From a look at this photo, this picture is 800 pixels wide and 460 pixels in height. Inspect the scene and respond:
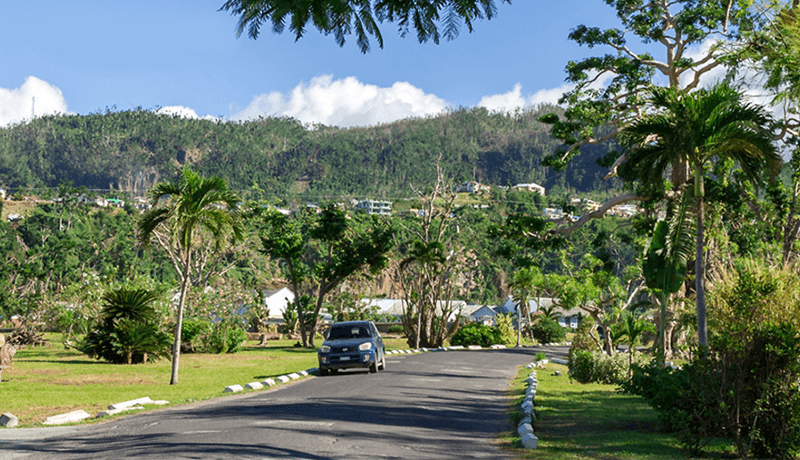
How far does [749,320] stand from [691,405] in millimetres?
1402

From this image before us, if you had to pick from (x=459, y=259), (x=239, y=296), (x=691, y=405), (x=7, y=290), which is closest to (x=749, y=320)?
(x=691, y=405)

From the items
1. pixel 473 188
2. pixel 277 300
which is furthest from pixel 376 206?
pixel 277 300

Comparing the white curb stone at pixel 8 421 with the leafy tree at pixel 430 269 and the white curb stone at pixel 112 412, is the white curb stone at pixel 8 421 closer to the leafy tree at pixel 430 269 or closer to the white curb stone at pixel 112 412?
the white curb stone at pixel 112 412

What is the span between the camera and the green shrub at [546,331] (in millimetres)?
61969

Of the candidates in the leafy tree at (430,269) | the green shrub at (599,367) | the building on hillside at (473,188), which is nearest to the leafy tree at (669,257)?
the green shrub at (599,367)

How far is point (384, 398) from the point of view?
15633mm

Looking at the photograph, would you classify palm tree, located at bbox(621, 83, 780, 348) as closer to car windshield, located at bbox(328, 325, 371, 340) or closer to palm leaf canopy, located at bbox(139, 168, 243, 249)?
palm leaf canopy, located at bbox(139, 168, 243, 249)

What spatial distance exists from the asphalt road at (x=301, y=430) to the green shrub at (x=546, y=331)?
45.2 m

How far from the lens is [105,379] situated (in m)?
→ 20.4

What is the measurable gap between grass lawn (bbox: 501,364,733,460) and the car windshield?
582 centimetres

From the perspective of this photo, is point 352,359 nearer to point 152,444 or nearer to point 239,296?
point 152,444

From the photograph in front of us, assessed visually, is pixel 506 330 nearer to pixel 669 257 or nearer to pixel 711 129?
pixel 669 257

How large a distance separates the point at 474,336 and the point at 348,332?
25956 millimetres

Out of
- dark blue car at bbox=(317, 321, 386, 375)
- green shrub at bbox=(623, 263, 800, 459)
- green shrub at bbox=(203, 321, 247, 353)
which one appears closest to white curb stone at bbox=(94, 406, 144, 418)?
dark blue car at bbox=(317, 321, 386, 375)
